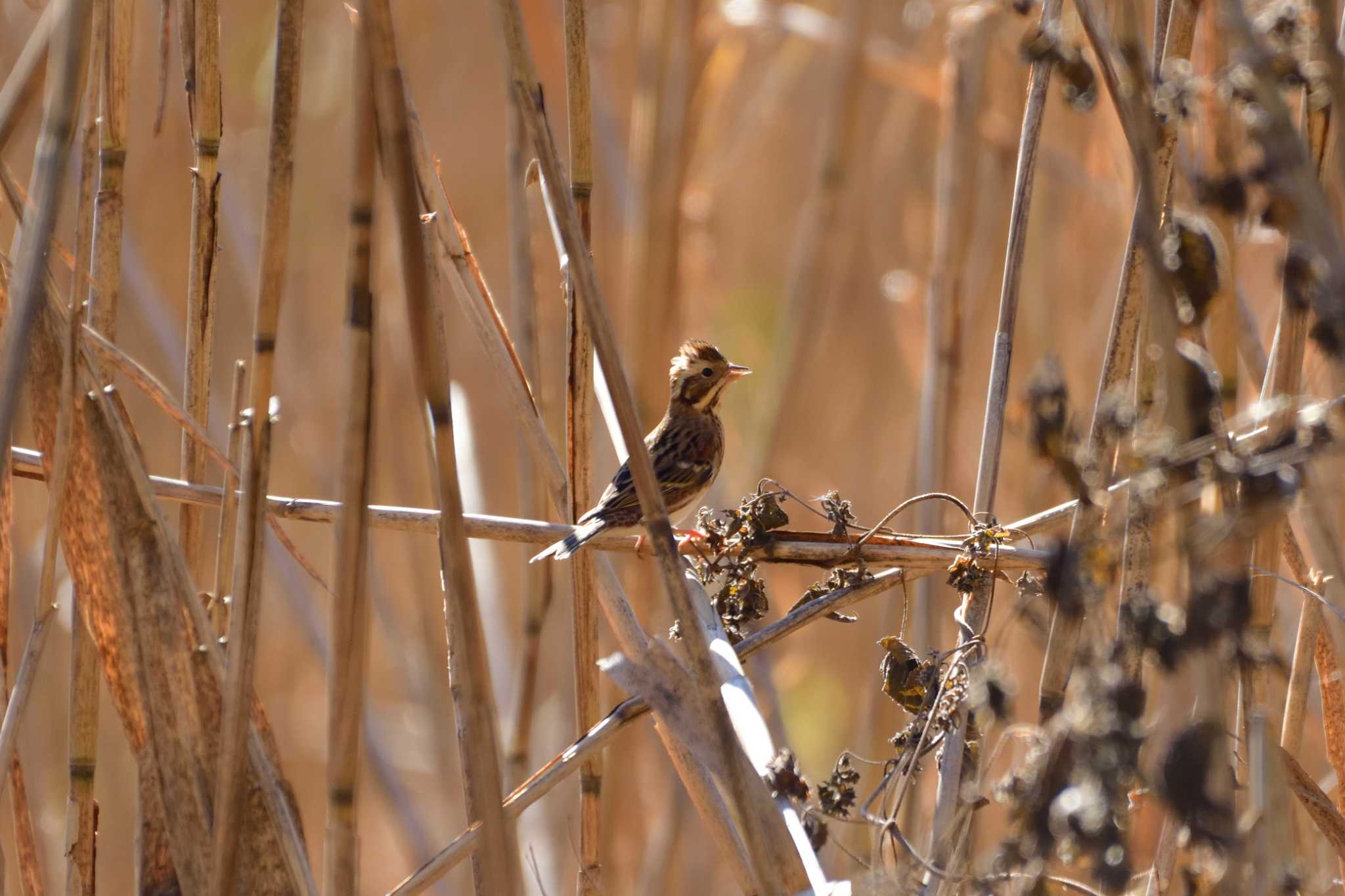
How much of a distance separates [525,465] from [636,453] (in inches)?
66.7

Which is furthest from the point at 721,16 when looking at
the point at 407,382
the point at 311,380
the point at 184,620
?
the point at 184,620

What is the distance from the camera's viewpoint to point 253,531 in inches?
64.9

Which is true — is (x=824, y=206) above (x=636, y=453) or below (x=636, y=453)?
above

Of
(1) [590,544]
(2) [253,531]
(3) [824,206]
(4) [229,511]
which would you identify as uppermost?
(3) [824,206]

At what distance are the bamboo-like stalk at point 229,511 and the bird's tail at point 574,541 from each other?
0.55 meters

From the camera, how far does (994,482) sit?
2.21m

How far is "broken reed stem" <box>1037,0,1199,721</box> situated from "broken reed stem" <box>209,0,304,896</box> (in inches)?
38.4

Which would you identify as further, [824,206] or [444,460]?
[824,206]

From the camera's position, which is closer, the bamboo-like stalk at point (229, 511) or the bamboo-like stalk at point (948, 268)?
the bamboo-like stalk at point (229, 511)

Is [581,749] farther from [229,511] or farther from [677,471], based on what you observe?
[677,471]

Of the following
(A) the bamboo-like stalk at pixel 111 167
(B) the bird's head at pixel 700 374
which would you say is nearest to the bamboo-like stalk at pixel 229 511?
(A) the bamboo-like stalk at pixel 111 167

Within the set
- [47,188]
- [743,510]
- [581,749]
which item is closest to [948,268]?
[743,510]

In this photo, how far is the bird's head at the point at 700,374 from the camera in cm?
406

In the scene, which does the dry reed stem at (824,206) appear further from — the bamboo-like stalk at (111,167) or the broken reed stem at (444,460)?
the broken reed stem at (444,460)
